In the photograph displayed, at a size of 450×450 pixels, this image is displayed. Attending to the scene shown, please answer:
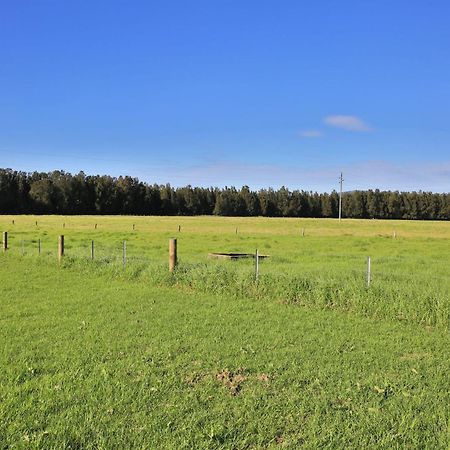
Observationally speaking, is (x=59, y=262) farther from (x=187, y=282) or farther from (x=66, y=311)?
(x=66, y=311)

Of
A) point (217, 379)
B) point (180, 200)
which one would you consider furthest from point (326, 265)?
point (180, 200)

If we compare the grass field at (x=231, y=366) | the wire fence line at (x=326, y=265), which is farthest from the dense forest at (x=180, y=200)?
the grass field at (x=231, y=366)

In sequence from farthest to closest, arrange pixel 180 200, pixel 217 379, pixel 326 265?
pixel 180 200, pixel 326 265, pixel 217 379

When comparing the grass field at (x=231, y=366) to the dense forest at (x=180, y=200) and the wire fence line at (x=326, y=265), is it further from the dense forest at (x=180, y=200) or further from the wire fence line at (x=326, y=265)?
the dense forest at (x=180, y=200)

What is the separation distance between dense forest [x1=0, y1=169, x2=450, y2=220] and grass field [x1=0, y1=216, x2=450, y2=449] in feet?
369

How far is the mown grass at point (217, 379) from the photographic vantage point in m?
4.49

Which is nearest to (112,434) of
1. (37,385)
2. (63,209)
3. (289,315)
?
(37,385)

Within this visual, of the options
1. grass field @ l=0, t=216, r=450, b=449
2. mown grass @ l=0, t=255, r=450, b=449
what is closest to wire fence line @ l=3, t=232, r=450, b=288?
grass field @ l=0, t=216, r=450, b=449

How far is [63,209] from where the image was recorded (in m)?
119

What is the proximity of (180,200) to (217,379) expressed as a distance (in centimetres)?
14079

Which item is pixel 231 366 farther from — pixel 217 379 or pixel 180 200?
pixel 180 200

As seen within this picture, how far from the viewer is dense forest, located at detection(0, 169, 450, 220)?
117812 mm

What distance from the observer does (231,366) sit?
6.61 m

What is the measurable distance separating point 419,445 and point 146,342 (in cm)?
469
